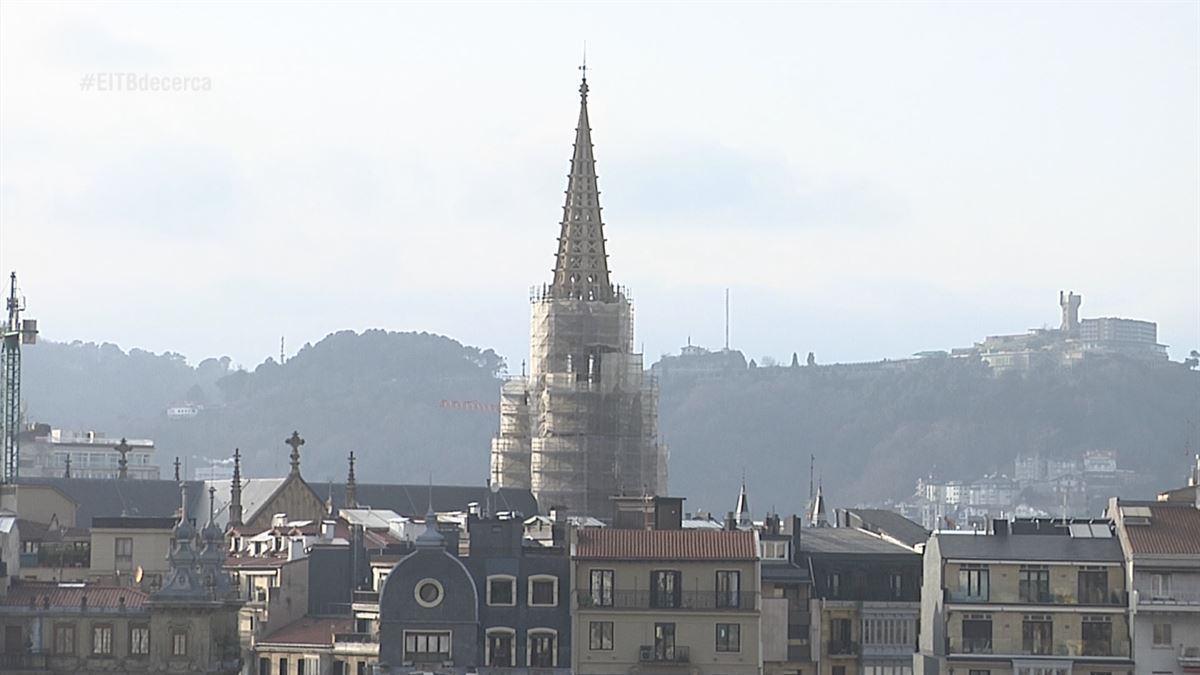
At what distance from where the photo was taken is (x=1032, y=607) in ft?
328

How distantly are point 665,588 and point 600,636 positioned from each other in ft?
8.60

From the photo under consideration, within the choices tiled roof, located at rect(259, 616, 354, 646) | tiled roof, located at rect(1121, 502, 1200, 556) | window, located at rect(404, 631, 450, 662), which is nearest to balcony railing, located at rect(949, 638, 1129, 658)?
tiled roof, located at rect(1121, 502, 1200, 556)

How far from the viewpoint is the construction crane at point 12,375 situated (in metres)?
163

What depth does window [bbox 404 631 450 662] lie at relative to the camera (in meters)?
99.3

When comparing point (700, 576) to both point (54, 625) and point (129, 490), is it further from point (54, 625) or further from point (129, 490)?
point (129, 490)

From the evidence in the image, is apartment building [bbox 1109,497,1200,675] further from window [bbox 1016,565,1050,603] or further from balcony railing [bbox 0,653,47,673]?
balcony railing [bbox 0,653,47,673]

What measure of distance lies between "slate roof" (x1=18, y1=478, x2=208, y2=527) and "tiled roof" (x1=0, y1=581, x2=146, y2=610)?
238ft

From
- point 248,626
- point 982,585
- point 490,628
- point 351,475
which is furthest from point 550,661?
point 351,475

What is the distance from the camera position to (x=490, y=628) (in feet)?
328

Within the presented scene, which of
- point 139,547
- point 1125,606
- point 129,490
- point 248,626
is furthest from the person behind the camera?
point 129,490

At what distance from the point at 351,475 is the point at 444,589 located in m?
87.8

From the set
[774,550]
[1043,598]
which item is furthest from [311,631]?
[1043,598]

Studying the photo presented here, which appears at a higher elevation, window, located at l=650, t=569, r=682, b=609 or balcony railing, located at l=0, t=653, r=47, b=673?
window, located at l=650, t=569, r=682, b=609

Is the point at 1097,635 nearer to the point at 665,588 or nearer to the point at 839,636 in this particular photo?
the point at 839,636
